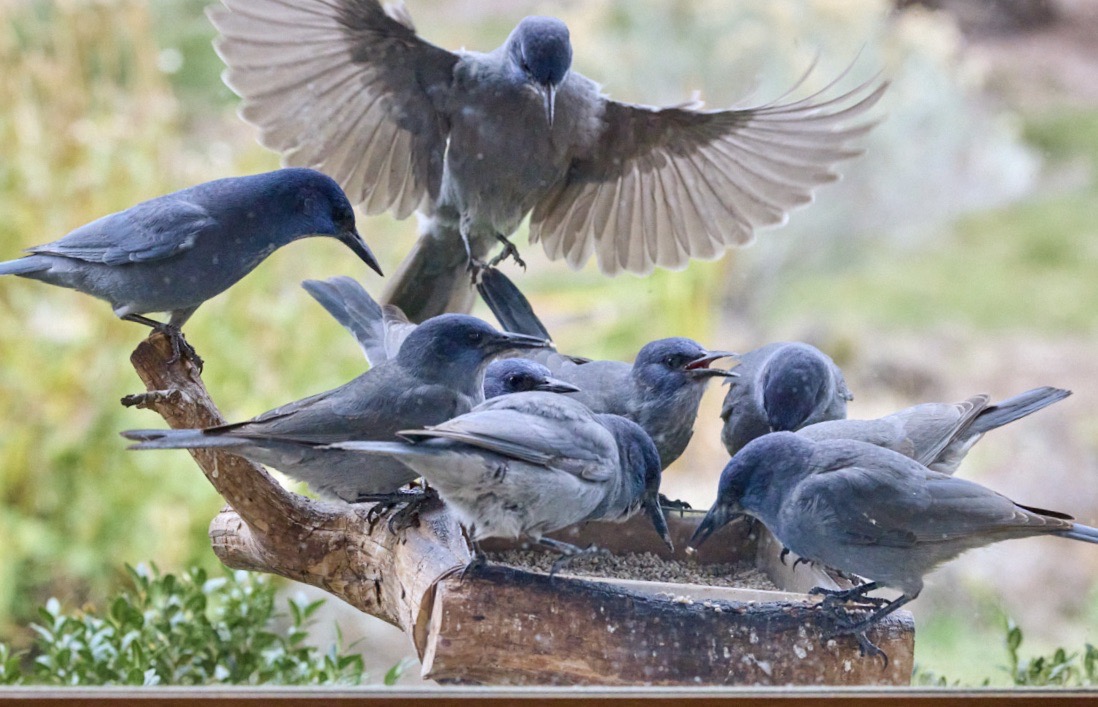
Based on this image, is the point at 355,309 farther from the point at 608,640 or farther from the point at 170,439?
the point at 608,640

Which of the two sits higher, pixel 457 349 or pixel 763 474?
pixel 457 349

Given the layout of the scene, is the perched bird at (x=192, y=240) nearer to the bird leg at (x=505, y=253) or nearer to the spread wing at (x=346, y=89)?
the spread wing at (x=346, y=89)

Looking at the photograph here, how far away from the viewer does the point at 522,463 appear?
1.49 m

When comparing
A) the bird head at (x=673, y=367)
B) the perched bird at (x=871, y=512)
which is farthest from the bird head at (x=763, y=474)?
the bird head at (x=673, y=367)

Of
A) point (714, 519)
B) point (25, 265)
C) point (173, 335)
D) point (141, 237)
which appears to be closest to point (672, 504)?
point (714, 519)

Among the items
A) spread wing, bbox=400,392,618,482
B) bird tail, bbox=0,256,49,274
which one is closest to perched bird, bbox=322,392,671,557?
spread wing, bbox=400,392,618,482

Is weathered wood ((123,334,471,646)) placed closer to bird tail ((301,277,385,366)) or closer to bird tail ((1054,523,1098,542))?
bird tail ((301,277,385,366))

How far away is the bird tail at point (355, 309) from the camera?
78.2 inches

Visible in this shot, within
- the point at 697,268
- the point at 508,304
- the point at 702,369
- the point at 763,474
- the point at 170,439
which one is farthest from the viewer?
the point at 697,268

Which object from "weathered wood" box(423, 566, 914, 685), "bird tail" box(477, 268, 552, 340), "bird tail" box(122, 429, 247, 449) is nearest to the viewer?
"bird tail" box(122, 429, 247, 449)

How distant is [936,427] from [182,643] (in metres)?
1.60

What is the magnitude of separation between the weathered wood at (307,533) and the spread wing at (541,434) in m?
0.21

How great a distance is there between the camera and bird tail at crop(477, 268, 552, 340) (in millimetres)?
2029

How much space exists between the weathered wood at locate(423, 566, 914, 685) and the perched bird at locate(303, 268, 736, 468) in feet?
1.45
